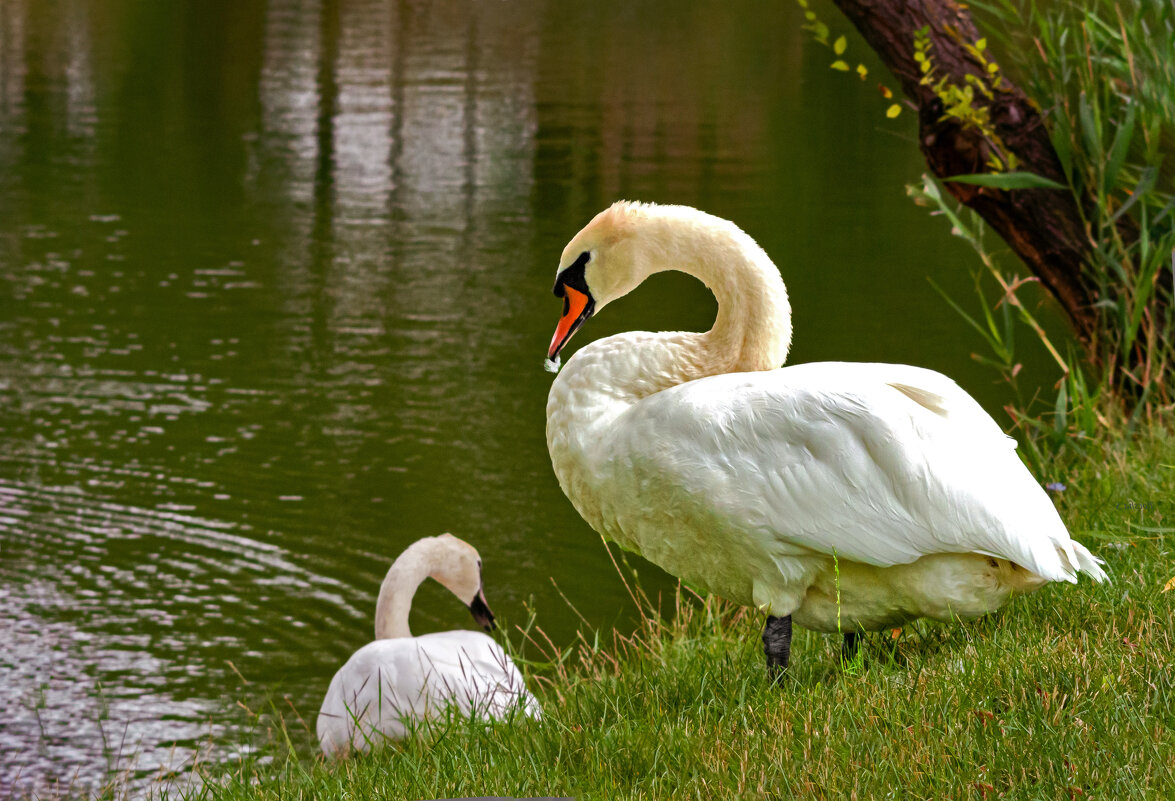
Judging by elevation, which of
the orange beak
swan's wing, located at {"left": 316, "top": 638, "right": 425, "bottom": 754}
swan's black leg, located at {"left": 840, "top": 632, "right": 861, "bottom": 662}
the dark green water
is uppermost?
the orange beak

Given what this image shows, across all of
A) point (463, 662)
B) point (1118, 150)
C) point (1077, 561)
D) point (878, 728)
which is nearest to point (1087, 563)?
point (1077, 561)

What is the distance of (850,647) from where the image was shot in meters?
→ 3.99

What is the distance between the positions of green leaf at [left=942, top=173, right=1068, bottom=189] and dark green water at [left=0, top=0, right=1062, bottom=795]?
1.14 meters

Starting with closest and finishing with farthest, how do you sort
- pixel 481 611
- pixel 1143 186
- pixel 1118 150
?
1. pixel 1143 186
2. pixel 1118 150
3. pixel 481 611

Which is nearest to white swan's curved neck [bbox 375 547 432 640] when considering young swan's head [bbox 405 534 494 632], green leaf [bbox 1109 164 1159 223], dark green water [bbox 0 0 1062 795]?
young swan's head [bbox 405 534 494 632]

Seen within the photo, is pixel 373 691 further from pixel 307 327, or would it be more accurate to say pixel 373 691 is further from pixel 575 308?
pixel 307 327

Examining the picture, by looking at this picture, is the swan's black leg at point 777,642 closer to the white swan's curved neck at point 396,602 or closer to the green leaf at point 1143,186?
the green leaf at point 1143,186

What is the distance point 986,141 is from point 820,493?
11.3 feet

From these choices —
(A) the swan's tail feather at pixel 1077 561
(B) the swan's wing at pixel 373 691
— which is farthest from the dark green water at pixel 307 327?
(A) the swan's tail feather at pixel 1077 561

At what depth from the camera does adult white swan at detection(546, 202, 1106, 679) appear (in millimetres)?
3531

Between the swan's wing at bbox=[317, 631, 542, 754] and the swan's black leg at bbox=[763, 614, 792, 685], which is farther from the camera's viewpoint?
the swan's wing at bbox=[317, 631, 542, 754]

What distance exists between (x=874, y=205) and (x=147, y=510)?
1270 centimetres

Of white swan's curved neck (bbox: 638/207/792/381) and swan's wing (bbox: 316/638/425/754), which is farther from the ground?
white swan's curved neck (bbox: 638/207/792/381)

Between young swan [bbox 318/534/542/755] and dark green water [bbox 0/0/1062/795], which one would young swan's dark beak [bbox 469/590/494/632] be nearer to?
dark green water [bbox 0/0/1062/795]
